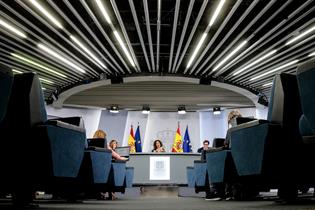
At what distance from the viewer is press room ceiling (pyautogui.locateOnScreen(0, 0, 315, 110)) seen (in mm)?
7652

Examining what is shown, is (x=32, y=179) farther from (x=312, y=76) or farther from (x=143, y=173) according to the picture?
(x=143, y=173)

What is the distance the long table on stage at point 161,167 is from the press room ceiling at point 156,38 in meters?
2.75

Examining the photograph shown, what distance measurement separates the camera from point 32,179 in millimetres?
2648

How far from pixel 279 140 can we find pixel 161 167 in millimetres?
6804

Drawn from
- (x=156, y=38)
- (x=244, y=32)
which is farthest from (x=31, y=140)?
(x=156, y=38)

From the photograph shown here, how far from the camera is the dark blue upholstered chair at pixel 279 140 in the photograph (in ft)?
10.1

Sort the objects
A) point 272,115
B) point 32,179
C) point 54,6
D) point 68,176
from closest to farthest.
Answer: point 32,179
point 68,176
point 272,115
point 54,6

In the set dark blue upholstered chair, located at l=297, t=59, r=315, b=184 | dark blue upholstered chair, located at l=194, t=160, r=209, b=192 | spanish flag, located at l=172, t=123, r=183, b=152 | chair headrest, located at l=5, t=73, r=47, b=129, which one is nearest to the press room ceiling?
spanish flag, located at l=172, t=123, r=183, b=152

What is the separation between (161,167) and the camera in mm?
9711

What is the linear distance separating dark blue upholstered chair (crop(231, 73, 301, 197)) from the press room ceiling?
14.5 ft

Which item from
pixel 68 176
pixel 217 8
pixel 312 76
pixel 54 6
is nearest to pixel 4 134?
pixel 68 176

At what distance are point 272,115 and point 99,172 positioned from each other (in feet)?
7.47

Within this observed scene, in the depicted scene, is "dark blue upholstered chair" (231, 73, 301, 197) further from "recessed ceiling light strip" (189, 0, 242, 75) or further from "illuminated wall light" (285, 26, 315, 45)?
"illuminated wall light" (285, 26, 315, 45)

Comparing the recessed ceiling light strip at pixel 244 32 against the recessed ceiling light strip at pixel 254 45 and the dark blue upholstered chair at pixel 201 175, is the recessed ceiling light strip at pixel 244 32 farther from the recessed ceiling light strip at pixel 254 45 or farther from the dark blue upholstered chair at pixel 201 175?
the dark blue upholstered chair at pixel 201 175
